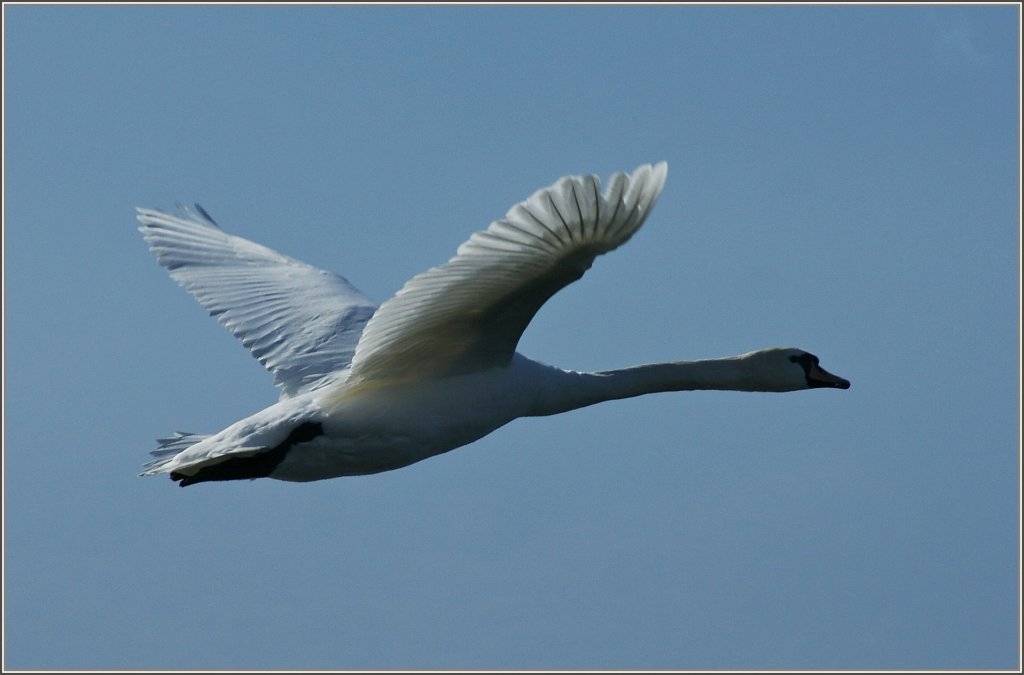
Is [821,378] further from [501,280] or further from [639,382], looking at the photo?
[501,280]

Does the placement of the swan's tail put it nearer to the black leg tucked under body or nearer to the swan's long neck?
the black leg tucked under body

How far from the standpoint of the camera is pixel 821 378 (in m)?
14.4

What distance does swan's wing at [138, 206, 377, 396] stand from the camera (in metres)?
13.9

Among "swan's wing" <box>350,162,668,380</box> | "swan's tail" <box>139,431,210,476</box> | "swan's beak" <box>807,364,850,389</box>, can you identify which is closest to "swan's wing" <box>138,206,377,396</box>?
"swan's tail" <box>139,431,210,476</box>

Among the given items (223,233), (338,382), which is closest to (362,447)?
(338,382)

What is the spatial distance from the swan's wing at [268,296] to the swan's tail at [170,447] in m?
0.81

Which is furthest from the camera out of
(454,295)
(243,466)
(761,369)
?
(761,369)

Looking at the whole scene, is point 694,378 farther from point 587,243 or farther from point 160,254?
point 160,254

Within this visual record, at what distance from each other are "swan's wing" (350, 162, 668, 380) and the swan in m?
0.01

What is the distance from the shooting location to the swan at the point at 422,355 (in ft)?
33.3

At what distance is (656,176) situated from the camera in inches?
392

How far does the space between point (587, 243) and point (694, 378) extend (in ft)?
12.0

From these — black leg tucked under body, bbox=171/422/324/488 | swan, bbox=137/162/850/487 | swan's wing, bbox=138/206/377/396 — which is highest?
swan's wing, bbox=138/206/377/396

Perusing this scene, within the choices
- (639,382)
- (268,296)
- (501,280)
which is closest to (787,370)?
(639,382)
